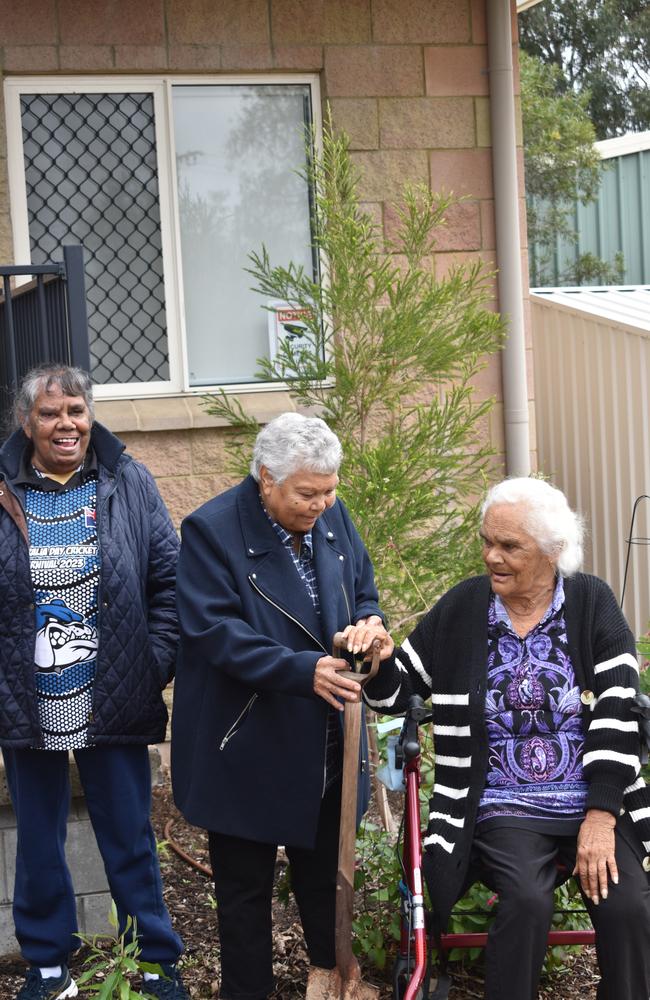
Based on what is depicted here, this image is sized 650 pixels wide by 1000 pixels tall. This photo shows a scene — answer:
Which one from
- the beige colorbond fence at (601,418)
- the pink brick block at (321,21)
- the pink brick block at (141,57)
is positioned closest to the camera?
the pink brick block at (141,57)

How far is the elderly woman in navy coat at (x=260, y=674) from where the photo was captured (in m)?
3.29

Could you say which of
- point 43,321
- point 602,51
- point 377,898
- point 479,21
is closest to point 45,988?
point 377,898

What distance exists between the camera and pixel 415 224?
16.9 ft

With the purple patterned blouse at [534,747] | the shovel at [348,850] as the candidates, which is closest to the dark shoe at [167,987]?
the shovel at [348,850]

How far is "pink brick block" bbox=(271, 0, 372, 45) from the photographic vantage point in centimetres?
608

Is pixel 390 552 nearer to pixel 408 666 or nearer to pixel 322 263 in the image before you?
pixel 408 666

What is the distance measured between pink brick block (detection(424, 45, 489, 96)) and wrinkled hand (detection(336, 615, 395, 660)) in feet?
12.1

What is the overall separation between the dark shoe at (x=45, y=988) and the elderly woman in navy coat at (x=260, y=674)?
59cm

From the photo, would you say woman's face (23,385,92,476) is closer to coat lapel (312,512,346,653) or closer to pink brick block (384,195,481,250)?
coat lapel (312,512,346,653)

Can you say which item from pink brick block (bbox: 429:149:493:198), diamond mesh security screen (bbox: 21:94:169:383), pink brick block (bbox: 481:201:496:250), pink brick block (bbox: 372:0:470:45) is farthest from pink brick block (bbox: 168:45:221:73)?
pink brick block (bbox: 481:201:496:250)

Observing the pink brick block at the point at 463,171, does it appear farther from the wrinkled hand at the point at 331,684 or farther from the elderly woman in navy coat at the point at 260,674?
the wrinkled hand at the point at 331,684

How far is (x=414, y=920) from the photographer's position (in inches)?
129

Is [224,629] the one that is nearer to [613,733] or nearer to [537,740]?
[537,740]

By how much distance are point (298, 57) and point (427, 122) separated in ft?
2.29
